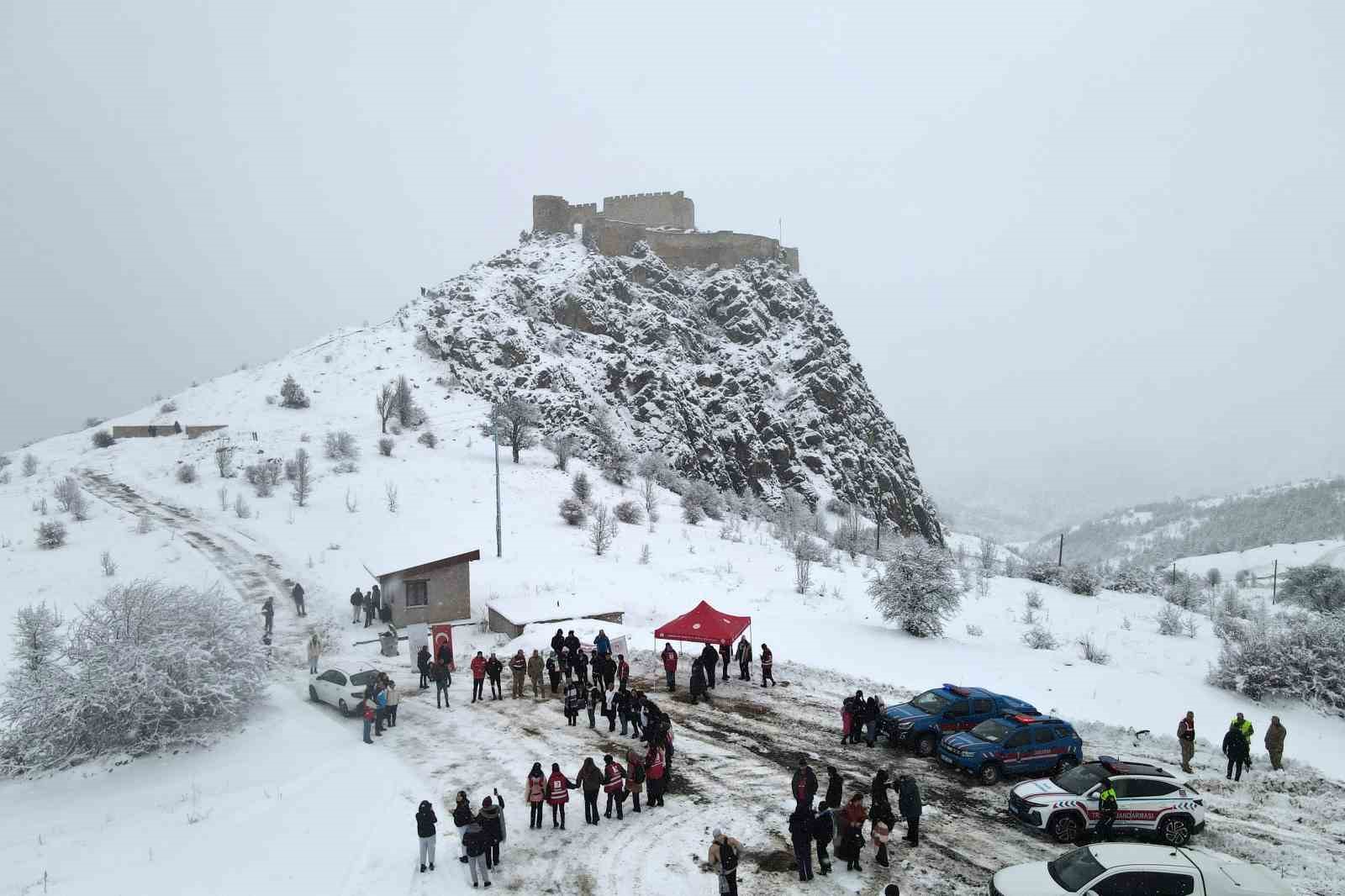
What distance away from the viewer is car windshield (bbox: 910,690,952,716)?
54.5ft

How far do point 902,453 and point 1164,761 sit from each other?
259 feet

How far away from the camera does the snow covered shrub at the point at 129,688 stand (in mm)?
15602

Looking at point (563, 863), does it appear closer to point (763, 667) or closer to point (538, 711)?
point (538, 711)

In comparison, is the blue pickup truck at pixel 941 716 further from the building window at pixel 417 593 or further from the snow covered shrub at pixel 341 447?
the snow covered shrub at pixel 341 447

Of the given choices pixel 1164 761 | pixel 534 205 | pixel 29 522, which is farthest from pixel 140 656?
pixel 534 205

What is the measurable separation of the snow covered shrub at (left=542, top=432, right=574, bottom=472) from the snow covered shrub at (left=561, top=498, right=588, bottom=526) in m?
11.1

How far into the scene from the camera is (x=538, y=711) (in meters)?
19.2

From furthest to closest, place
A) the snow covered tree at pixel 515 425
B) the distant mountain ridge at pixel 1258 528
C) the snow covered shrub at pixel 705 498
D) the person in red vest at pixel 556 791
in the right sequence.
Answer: the distant mountain ridge at pixel 1258 528 → the snow covered shrub at pixel 705 498 → the snow covered tree at pixel 515 425 → the person in red vest at pixel 556 791

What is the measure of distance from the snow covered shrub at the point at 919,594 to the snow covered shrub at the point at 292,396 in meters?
55.0

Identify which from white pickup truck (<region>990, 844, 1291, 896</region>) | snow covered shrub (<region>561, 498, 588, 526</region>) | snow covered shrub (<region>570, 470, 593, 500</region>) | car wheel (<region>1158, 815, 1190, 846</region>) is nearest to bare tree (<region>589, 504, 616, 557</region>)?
snow covered shrub (<region>561, 498, 588, 526</region>)

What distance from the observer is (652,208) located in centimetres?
9600

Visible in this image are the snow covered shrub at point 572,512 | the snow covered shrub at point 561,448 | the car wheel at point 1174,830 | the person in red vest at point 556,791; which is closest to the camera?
the car wheel at point 1174,830

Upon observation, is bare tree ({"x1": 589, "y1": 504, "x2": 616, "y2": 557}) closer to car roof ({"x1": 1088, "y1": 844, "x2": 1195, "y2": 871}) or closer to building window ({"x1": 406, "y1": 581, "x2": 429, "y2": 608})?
building window ({"x1": 406, "y1": 581, "x2": 429, "y2": 608})

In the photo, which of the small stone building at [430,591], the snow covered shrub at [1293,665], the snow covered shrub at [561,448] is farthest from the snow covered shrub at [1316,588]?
the small stone building at [430,591]
